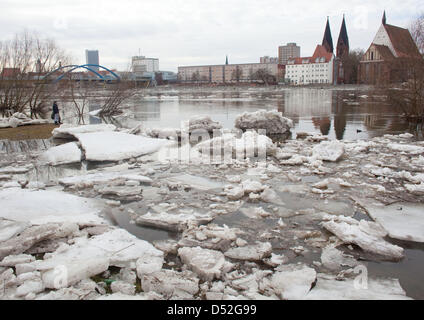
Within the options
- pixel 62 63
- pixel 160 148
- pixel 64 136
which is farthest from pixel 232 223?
pixel 62 63

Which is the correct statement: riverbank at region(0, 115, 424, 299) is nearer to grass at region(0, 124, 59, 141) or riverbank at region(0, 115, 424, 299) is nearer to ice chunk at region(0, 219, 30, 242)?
ice chunk at region(0, 219, 30, 242)

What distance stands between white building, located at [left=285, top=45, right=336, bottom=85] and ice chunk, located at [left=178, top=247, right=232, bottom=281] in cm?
12087

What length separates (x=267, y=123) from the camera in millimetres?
15570

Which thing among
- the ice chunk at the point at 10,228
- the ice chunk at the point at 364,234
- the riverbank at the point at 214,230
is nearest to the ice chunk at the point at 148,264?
the riverbank at the point at 214,230

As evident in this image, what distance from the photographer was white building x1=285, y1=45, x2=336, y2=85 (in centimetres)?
11950

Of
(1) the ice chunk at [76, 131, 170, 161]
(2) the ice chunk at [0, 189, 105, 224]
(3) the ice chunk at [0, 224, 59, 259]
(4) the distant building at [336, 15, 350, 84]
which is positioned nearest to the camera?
(3) the ice chunk at [0, 224, 59, 259]

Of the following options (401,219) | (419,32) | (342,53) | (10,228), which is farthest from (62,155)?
(342,53)

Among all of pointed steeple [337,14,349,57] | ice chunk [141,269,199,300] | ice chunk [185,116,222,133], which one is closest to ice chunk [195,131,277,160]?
ice chunk [185,116,222,133]

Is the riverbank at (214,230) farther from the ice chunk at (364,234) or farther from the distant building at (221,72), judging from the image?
the distant building at (221,72)

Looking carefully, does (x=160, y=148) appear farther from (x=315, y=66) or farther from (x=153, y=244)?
(x=315, y=66)

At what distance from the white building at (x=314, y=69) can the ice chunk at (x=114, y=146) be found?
375ft

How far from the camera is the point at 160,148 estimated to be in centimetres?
1182

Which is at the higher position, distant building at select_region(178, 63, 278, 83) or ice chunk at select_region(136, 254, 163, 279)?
distant building at select_region(178, 63, 278, 83)
